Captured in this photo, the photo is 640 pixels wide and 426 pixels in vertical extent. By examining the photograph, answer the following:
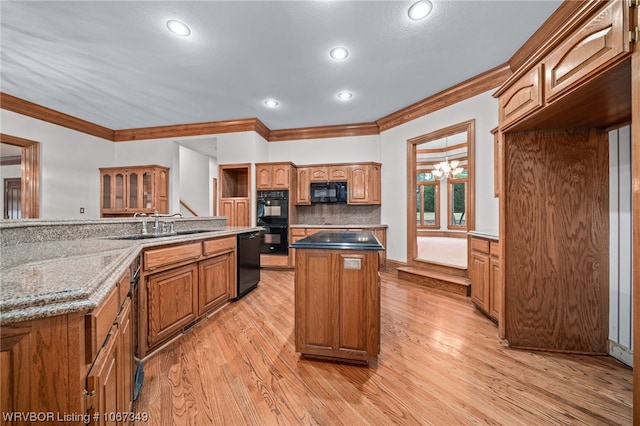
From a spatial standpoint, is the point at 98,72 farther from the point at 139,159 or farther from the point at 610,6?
the point at 610,6

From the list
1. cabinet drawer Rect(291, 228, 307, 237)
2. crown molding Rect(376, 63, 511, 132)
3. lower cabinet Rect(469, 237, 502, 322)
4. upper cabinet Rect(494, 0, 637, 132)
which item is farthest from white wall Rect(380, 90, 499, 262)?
cabinet drawer Rect(291, 228, 307, 237)

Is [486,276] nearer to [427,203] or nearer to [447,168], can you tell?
[447,168]

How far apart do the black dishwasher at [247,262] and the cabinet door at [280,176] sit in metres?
1.37

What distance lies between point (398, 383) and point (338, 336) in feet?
1.54

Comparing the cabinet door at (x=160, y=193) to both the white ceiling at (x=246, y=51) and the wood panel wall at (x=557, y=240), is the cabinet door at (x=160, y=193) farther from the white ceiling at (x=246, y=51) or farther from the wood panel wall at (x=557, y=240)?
the wood panel wall at (x=557, y=240)

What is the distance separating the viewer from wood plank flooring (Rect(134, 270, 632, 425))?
1348 millimetres

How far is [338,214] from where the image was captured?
5180 mm

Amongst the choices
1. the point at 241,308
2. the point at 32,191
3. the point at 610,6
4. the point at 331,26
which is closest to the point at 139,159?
the point at 32,191

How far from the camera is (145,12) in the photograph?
2.19 metres

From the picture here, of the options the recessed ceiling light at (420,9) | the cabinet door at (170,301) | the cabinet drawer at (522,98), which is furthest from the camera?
the recessed ceiling light at (420,9)

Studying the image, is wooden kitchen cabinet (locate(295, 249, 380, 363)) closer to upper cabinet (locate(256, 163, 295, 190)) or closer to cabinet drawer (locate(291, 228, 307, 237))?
cabinet drawer (locate(291, 228, 307, 237))

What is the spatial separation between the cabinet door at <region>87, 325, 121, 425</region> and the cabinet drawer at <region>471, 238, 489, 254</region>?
2981 mm

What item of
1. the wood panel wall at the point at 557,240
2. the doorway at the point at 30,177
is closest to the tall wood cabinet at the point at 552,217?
the wood panel wall at the point at 557,240

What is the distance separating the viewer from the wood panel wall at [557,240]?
1896 millimetres
